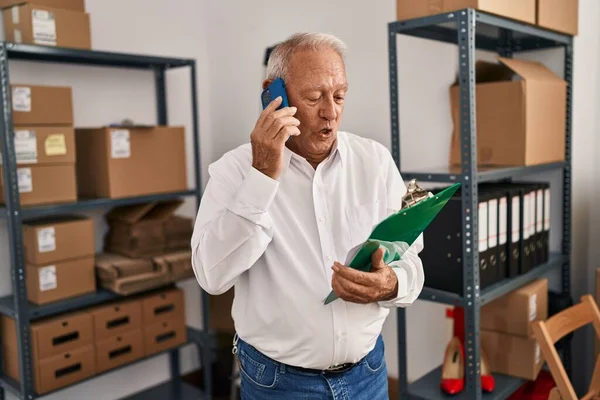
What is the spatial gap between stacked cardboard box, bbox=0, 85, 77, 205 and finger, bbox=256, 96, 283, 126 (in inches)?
61.2

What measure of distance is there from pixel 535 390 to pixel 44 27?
248cm

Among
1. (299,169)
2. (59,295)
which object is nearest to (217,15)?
(59,295)

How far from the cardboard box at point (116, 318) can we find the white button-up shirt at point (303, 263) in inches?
59.6

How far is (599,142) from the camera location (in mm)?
2461

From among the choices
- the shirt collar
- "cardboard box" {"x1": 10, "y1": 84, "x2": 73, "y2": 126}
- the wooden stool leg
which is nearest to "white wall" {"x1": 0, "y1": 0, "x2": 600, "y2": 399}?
"cardboard box" {"x1": 10, "y1": 84, "x2": 73, "y2": 126}

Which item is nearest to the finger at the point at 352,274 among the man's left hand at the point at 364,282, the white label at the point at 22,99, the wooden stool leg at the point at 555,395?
the man's left hand at the point at 364,282

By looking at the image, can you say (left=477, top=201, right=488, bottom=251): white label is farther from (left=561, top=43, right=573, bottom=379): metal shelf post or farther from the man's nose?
the man's nose

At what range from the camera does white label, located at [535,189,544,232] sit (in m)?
2.33

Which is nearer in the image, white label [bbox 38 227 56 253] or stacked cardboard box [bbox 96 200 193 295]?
white label [bbox 38 227 56 253]

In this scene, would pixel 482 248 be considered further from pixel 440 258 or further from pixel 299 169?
pixel 299 169

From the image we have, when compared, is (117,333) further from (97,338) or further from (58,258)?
(58,258)

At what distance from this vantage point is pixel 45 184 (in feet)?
7.93

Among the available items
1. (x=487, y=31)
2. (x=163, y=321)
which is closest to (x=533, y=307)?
(x=487, y=31)

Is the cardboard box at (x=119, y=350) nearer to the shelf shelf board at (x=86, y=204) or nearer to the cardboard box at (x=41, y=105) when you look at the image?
the shelf shelf board at (x=86, y=204)
